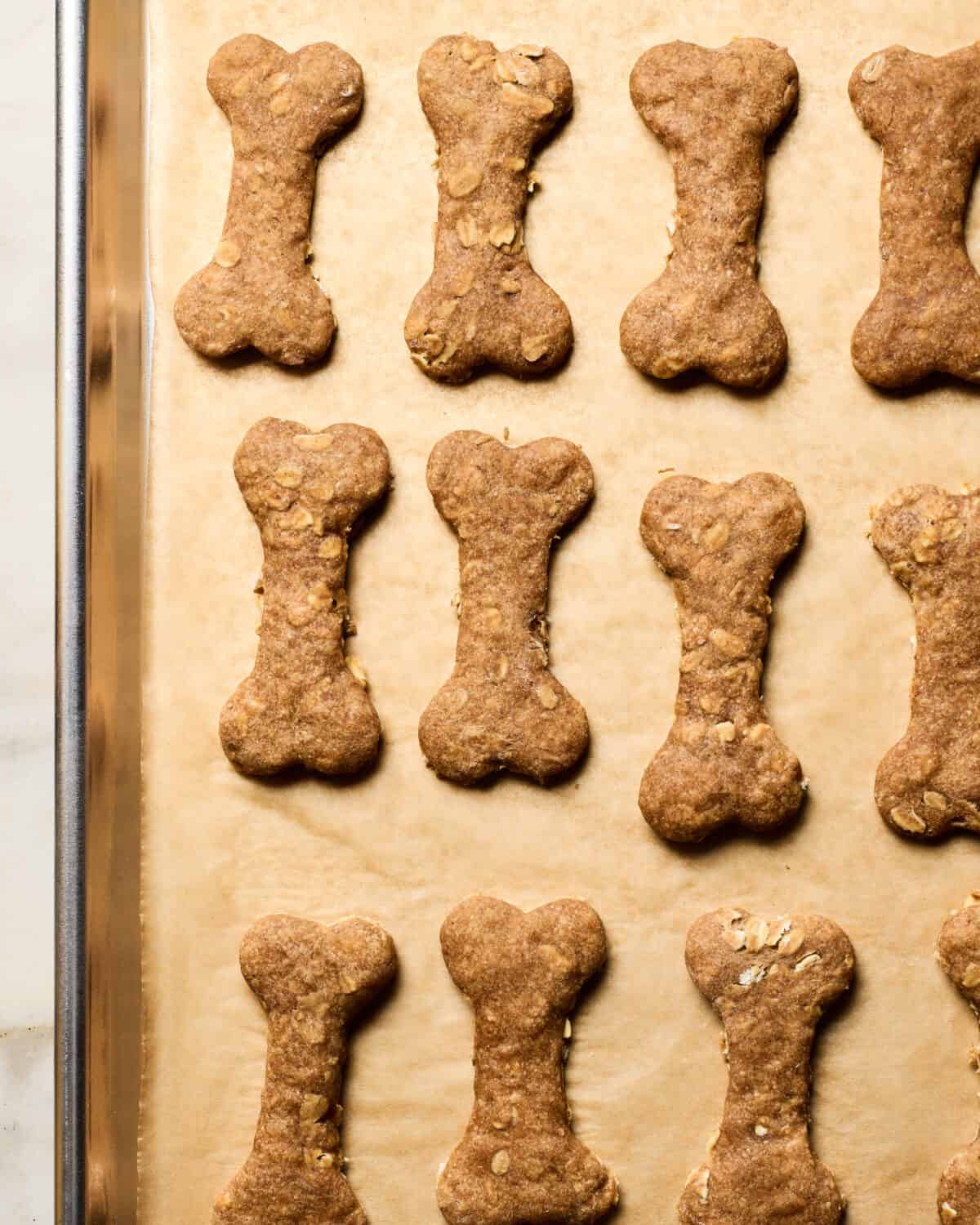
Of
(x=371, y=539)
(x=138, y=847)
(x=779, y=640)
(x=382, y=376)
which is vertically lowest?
(x=138, y=847)

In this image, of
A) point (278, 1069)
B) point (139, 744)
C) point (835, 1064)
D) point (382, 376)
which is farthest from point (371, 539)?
point (835, 1064)

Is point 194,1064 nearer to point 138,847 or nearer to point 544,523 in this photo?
point 138,847

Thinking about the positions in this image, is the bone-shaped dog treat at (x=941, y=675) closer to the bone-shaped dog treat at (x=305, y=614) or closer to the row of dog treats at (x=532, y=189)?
the row of dog treats at (x=532, y=189)

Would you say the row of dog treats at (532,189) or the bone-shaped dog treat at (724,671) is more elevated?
the row of dog treats at (532,189)

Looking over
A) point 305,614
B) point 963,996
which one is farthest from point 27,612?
point 963,996

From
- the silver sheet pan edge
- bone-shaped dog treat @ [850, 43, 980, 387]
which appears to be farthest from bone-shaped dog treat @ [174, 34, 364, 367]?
bone-shaped dog treat @ [850, 43, 980, 387]

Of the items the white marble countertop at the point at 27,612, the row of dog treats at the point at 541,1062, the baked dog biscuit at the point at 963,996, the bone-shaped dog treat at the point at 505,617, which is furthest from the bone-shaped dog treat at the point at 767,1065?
the white marble countertop at the point at 27,612

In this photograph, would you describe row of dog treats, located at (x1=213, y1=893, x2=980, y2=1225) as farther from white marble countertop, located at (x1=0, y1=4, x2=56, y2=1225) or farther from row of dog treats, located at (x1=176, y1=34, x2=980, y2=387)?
row of dog treats, located at (x1=176, y1=34, x2=980, y2=387)
